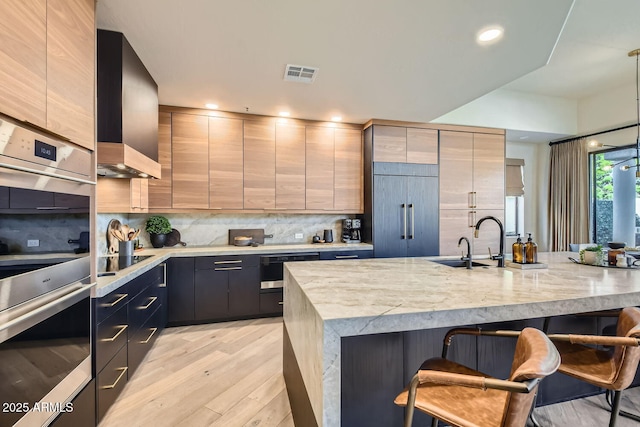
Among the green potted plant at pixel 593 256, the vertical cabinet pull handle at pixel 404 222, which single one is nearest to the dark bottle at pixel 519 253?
the green potted plant at pixel 593 256

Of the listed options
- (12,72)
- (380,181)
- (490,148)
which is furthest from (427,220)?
(12,72)

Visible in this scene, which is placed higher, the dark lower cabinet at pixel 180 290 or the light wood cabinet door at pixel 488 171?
the light wood cabinet door at pixel 488 171

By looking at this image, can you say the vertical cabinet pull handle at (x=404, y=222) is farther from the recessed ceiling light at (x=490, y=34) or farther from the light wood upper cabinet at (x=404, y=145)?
the recessed ceiling light at (x=490, y=34)

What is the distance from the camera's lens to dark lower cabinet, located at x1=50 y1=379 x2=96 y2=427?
1.39 meters

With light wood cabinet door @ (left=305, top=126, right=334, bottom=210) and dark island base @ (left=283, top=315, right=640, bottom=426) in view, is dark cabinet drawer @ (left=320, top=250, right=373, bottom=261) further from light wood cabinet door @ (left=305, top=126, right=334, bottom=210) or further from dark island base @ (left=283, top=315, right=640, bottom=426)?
dark island base @ (left=283, top=315, right=640, bottom=426)

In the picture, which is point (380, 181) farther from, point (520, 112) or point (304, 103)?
point (520, 112)

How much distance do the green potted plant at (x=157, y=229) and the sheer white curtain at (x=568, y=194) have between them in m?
6.28

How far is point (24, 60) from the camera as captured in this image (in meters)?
1.14

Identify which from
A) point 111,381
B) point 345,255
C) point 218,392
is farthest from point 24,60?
point 345,255

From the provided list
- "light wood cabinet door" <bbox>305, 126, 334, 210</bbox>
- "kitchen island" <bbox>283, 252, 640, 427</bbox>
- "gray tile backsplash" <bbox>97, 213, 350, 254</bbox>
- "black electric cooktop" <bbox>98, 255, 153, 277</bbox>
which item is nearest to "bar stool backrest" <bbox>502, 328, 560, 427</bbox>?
"kitchen island" <bbox>283, 252, 640, 427</bbox>

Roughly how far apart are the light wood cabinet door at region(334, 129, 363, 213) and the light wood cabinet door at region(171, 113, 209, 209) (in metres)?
1.80

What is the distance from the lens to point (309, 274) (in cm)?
184

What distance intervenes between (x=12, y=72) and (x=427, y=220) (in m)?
4.25

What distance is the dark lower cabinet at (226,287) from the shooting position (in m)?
3.38
